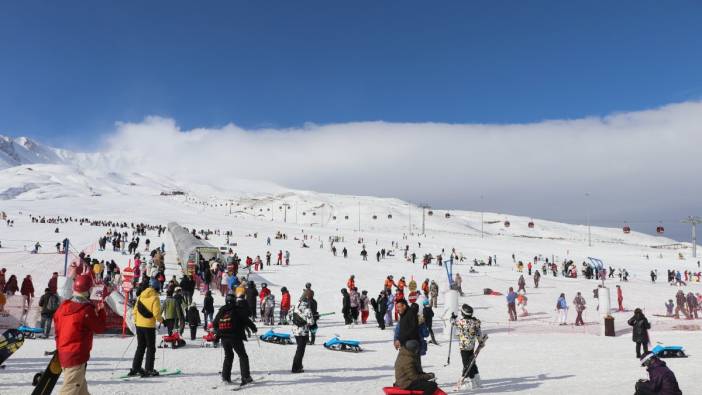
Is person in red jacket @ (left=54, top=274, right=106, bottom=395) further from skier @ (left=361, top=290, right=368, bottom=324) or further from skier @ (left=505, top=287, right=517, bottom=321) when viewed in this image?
skier @ (left=505, top=287, right=517, bottom=321)

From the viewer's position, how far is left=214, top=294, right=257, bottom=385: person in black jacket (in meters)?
7.57

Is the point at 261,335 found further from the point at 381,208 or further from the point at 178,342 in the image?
the point at 381,208

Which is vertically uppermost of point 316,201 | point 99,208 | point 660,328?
point 316,201

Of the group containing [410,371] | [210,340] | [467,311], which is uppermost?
[467,311]

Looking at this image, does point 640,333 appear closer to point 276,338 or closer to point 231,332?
point 276,338

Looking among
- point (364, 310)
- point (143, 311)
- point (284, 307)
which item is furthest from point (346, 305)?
point (143, 311)

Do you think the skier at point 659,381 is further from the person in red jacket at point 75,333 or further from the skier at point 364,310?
the skier at point 364,310

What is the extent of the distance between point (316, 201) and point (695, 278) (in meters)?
145

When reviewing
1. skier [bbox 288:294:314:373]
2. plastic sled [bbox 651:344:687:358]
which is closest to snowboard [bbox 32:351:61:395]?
skier [bbox 288:294:314:373]

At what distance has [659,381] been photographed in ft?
19.3

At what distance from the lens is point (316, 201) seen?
183 m

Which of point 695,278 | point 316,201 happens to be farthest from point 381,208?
point 695,278

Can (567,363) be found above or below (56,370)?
below

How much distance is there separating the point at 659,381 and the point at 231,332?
560 cm
